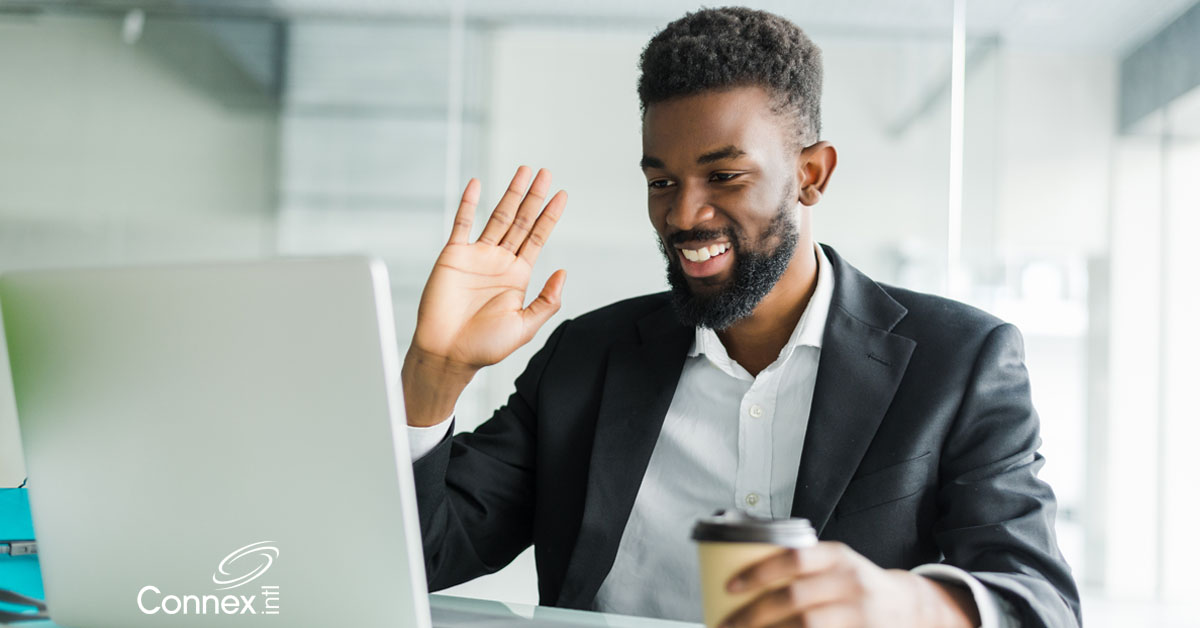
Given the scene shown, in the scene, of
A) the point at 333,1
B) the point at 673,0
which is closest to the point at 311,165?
the point at 333,1

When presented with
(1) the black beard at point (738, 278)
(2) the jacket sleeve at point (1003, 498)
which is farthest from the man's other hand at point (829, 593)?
(1) the black beard at point (738, 278)

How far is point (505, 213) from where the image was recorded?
1.15 metres

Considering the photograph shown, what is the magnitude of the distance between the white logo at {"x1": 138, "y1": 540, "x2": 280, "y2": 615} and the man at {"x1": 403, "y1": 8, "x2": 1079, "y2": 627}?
38cm

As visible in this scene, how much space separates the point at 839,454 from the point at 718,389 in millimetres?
234

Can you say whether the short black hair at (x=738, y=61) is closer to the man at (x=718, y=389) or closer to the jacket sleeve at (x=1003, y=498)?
the man at (x=718, y=389)

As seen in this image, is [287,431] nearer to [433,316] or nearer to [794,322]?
[433,316]

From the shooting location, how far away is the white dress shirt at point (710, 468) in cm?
124

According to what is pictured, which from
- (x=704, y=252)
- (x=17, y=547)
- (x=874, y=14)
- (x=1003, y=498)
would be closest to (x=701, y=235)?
(x=704, y=252)

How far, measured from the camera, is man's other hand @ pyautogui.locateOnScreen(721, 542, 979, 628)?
21.0 inches

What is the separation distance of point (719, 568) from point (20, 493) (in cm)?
86

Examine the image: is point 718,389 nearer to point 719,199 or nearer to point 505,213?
point 719,199

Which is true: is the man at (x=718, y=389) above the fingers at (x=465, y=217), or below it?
below

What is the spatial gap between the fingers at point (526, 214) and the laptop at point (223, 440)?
20.6 inches

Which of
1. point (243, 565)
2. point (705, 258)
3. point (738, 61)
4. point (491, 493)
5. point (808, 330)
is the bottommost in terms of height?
point (491, 493)
